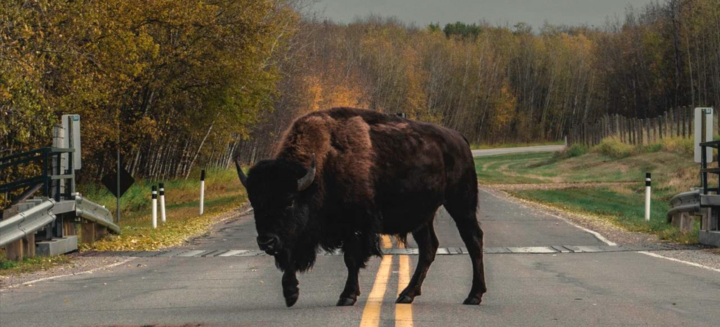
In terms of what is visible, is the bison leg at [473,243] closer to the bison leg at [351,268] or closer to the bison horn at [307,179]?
the bison leg at [351,268]

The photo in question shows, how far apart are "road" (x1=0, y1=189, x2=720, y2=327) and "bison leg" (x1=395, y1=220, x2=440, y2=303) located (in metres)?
0.15

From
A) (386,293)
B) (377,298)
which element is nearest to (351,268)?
(377,298)

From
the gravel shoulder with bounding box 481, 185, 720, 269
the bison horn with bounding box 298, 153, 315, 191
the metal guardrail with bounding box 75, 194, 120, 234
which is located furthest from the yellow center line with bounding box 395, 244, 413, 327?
the metal guardrail with bounding box 75, 194, 120, 234

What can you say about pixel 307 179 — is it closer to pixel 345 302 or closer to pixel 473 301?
pixel 345 302

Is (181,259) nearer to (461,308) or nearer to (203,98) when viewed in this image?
(461,308)

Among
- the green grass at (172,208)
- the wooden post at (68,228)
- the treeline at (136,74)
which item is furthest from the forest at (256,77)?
the wooden post at (68,228)

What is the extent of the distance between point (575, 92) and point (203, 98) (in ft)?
367

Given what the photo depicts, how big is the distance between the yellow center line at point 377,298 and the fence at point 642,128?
3956 centimetres

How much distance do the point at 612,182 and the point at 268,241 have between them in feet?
131

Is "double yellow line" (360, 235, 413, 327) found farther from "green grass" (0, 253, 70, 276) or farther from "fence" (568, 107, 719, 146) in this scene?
"fence" (568, 107, 719, 146)

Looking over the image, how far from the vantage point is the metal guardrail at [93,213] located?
16.0 m

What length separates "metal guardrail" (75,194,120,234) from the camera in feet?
52.5

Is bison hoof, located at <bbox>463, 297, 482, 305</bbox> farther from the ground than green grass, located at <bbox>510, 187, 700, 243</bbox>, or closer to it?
farther from the ground

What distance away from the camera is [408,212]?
8.74 meters
